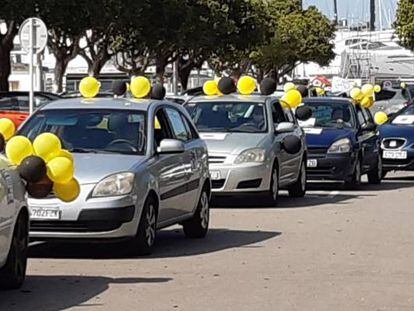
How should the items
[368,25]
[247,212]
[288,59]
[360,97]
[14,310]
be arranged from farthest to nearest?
[368,25]
[288,59]
[360,97]
[247,212]
[14,310]

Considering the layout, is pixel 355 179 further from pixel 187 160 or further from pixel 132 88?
pixel 187 160

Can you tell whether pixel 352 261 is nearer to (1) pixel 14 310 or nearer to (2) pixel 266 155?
(1) pixel 14 310

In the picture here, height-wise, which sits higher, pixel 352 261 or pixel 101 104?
pixel 101 104

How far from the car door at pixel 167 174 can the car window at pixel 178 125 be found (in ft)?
0.40

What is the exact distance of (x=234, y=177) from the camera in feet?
54.9

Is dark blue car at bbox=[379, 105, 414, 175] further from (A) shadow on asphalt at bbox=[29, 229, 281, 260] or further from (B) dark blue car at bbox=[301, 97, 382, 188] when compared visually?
(A) shadow on asphalt at bbox=[29, 229, 281, 260]

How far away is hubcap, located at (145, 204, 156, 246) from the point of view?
469 inches

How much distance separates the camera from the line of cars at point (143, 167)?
37.1ft

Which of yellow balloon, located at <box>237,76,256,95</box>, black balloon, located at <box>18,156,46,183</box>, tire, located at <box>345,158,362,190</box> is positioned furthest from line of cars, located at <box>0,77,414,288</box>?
tire, located at <box>345,158,362,190</box>

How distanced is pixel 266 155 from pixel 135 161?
549 centimetres

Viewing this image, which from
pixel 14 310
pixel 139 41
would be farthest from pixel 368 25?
pixel 14 310

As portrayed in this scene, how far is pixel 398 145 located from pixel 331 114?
6.26 feet

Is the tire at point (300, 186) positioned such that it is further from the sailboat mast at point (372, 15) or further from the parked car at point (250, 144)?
the sailboat mast at point (372, 15)

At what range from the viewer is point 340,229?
48.5ft
